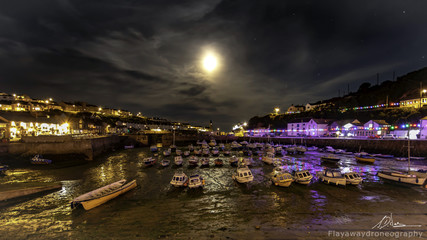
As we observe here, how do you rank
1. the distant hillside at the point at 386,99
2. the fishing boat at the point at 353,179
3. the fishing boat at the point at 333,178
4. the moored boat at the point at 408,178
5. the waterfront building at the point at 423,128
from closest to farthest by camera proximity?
1. the moored boat at the point at 408,178
2. the fishing boat at the point at 333,178
3. the fishing boat at the point at 353,179
4. the waterfront building at the point at 423,128
5. the distant hillside at the point at 386,99

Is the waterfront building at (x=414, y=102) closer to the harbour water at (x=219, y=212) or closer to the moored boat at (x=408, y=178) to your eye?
the moored boat at (x=408, y=178)

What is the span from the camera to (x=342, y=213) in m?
17.0

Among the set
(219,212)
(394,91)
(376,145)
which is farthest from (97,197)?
(394,91)

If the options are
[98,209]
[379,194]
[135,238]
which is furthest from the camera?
[379,194]

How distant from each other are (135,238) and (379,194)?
26817 mm

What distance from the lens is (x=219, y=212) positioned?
693 inches

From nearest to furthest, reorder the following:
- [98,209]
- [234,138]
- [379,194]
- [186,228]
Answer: [186,228] → [98,209] → [379,194] → [234,138]

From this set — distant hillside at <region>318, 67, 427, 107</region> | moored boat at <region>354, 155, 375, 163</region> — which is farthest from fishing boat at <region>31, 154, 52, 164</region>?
distant hillside at <region>318, 67, 427, 107</region>

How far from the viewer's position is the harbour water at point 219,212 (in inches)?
556

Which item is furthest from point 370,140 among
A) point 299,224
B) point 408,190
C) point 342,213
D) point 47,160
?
point 47,160

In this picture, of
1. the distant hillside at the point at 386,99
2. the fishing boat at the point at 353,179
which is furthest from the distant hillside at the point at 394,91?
the fishing boat at the point at 353,179

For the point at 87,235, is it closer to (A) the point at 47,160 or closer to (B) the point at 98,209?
(B) the point at 98,209

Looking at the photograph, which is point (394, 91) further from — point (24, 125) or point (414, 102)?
point (24, 125)

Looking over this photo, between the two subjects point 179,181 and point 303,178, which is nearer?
point 179,181
